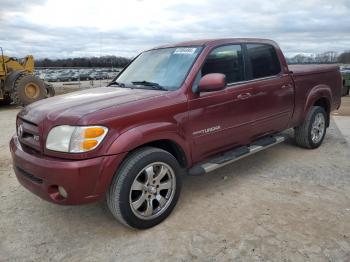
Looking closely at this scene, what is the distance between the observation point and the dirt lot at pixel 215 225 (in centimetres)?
317

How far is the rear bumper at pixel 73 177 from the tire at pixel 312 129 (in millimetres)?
3747

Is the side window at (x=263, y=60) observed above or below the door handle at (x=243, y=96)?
above

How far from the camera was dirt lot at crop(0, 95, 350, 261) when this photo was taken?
10.4 feet

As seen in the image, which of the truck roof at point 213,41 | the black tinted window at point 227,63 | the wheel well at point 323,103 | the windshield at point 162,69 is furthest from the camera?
the wheel well at point 323,103

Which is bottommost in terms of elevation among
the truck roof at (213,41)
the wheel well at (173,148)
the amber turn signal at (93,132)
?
the wheel well at (173,148)

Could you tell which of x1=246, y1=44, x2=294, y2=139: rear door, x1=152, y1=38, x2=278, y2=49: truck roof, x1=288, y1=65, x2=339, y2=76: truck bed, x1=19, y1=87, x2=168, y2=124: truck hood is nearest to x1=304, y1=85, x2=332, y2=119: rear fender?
x1=288, y1=65, x2=339, y2=76: truck bed

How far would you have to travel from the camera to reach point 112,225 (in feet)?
12.3

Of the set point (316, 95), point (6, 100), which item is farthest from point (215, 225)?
point (6, 100)

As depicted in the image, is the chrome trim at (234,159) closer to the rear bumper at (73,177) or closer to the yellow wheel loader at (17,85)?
the rear bumper at (73,177)

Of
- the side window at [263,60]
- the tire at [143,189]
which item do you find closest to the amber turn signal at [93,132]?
the tire at [143,189]

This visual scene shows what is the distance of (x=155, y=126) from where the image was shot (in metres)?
3.54

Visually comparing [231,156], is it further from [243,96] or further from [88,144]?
[88,144]

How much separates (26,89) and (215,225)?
11.6 m

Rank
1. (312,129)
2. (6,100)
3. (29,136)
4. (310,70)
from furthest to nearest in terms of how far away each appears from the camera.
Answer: (6,100) → (312,129) → (310,70) → (29,136)
